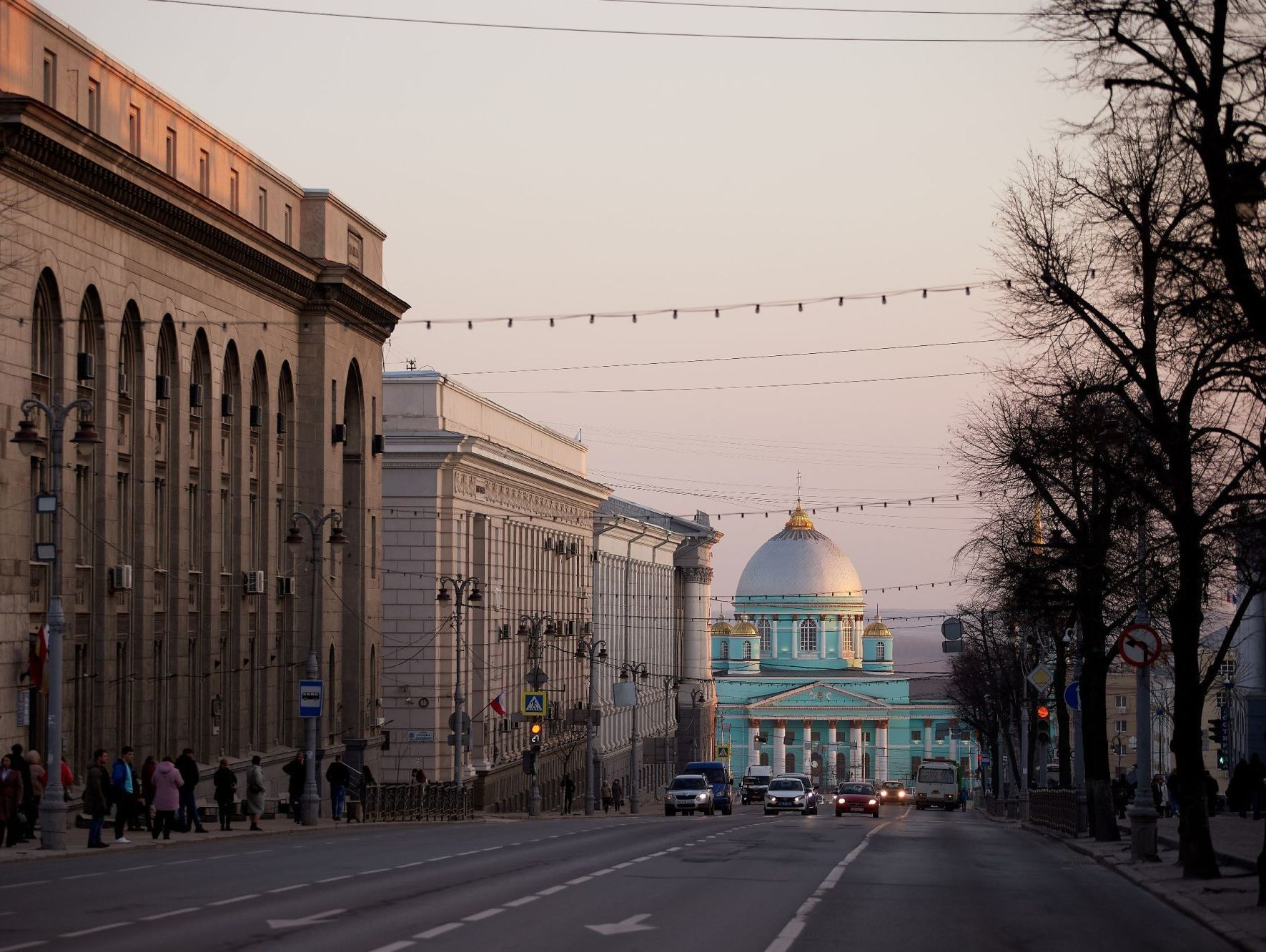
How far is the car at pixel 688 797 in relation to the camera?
73.5m

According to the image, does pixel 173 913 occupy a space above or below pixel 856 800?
above

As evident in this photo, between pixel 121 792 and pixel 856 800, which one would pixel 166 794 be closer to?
pixel 121 792

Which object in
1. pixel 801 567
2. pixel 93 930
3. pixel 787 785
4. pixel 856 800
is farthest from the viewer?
pixel 801 567

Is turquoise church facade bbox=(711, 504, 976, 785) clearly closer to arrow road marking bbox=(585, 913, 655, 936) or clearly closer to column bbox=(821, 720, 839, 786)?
column bbox=(821, 720, 839, 786)

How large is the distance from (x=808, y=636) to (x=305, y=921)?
6875 inches

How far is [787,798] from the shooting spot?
3081 inches

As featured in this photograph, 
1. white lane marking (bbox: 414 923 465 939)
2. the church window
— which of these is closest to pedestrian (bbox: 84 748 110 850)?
white lane marking (bbox: 414 923 465 939)

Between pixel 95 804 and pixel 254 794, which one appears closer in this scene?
pixel 95 804

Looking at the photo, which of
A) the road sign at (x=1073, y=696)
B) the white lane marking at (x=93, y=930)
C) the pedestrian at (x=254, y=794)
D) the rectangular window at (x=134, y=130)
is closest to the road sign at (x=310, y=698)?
the pedestrian at (x=254, y=794)

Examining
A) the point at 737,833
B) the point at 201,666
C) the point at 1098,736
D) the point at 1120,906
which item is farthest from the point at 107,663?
the point at 1120,906

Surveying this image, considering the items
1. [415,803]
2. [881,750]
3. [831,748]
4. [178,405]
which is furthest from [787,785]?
[881,750]

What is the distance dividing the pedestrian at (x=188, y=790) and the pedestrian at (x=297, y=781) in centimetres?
428

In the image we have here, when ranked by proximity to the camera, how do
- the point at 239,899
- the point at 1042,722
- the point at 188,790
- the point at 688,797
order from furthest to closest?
the point at 688,797, the point at 1042,722, the point at 188,790, the point at 239,899

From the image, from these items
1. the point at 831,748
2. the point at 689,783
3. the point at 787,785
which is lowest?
the point at 831,748
